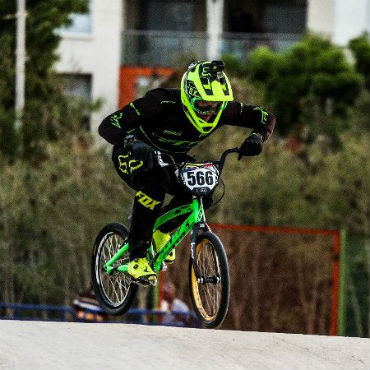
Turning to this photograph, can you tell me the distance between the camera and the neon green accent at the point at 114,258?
10.3 m

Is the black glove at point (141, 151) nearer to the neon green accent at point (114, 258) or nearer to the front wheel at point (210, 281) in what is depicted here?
the front wheel at point (210, 281)

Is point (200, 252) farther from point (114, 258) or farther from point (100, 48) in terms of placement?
point (100, 48)

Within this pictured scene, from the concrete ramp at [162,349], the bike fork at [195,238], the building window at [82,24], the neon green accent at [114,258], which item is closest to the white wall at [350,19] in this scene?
the building window at [82,24]

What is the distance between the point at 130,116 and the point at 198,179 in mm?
629

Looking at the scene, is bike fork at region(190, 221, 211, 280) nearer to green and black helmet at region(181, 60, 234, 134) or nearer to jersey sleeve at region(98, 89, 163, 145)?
green and black helmet at region(181, 60, 234, 134)

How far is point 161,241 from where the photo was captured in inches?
397

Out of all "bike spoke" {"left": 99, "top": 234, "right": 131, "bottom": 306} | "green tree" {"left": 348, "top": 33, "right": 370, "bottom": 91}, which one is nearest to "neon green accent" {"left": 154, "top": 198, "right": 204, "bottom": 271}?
"bike spoke" {"left": 99, "top": 234, "right": 131, "bottom": 306}

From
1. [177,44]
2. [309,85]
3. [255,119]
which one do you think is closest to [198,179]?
[255,119]

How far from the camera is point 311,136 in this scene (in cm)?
3341

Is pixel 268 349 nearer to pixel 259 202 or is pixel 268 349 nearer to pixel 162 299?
pixel 162 299

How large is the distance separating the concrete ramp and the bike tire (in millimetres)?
741

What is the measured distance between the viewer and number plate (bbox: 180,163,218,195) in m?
9.56

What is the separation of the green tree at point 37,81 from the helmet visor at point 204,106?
1856 centimetres

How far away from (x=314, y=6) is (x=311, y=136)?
7.24 m
